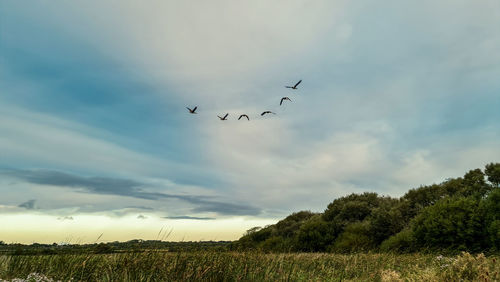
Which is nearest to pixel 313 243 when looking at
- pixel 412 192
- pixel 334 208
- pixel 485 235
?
pixel 334 208

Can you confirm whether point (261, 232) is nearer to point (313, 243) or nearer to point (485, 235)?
point (313, 243)

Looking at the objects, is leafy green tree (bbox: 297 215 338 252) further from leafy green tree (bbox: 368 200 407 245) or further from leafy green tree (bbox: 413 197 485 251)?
leafy green tree (bbox: 413 197 485 251)

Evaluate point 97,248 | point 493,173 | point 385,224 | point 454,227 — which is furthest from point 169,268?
point 493,173

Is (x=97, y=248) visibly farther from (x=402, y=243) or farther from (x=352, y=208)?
(x=352, y=208)

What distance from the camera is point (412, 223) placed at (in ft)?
131

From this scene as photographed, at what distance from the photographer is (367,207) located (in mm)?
62188

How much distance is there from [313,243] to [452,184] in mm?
23142

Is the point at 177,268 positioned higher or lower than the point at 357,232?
lower

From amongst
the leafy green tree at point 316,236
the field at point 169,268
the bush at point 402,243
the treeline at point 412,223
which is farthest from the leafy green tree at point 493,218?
the leafy green tree at point 316,236

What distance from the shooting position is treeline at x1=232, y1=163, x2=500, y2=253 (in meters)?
32.4

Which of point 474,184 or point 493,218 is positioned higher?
point 474,184

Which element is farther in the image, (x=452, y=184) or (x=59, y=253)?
(x=452, y=184)

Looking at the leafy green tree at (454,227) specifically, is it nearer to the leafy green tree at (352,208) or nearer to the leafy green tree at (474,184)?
the leafy green tree at (474,184)

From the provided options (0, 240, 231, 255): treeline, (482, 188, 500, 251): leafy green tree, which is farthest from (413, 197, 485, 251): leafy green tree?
(0, 240, 231, 255): treeline
